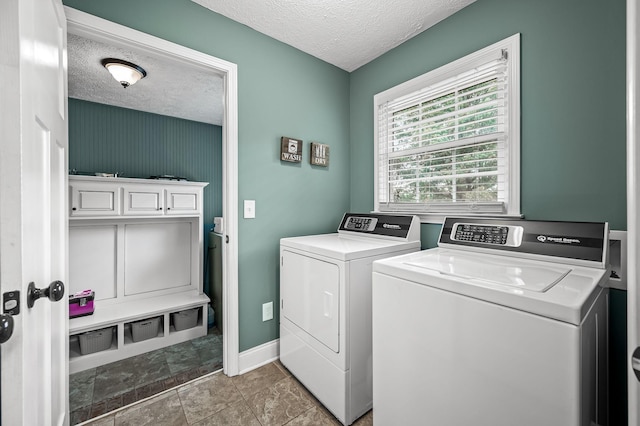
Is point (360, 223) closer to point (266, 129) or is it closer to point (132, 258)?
point (266, 129)

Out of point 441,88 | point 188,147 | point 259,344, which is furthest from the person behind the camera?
point 188,147

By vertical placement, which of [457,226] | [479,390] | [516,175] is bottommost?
[479,390]

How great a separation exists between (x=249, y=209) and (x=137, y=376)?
1.48 m

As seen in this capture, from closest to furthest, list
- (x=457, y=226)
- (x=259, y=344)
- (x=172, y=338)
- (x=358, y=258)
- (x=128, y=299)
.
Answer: (x=358, y=258) → (x=457, y=226) → (x=259, y=344) → (x=172, y=338) → (x=128, y=299)

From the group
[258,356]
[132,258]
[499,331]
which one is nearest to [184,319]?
[132,258]

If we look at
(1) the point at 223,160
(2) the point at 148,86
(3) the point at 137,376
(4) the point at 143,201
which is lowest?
(3) the point at 137,376

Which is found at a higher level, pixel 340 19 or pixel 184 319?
pixel 340 19

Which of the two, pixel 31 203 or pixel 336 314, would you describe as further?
pixel 336 314

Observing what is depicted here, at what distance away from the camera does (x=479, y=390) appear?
0.89 meters

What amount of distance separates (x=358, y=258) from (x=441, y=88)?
1329 millimetres

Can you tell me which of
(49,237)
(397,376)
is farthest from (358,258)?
(49,237)

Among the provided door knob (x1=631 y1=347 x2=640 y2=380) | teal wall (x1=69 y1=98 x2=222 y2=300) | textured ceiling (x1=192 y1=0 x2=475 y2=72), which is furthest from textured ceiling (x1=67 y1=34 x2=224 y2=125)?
door knob (x1=631 y1=347 x2=640 y2=380)

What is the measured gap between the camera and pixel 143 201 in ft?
8.55

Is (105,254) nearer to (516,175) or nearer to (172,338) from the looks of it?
(172,338)
